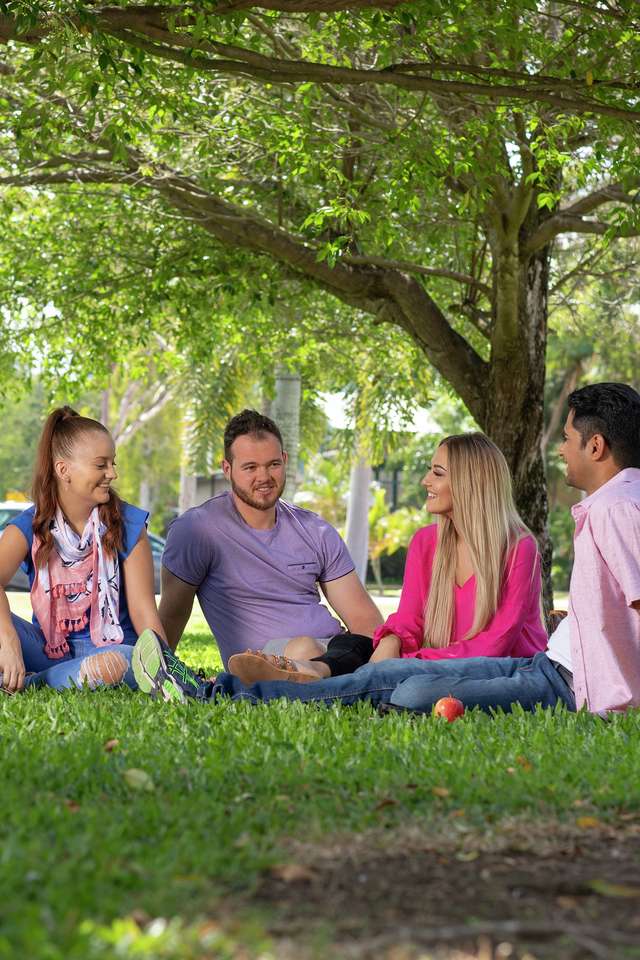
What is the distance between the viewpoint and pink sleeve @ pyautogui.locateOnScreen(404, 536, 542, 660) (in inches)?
257

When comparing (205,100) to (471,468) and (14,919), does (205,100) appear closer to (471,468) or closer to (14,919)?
(471,468)

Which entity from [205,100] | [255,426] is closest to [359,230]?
[205,100]

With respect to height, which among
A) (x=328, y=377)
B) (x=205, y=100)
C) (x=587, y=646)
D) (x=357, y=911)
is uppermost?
(x=205, y=100)

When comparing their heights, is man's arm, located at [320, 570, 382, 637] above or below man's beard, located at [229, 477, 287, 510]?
below

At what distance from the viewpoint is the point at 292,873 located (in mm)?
3355

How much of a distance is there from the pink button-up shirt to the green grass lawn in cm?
23

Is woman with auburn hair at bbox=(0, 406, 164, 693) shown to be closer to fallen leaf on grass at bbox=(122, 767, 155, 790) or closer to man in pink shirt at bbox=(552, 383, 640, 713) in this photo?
man in pink shirt at bbox=(552, 383, 640, 713)

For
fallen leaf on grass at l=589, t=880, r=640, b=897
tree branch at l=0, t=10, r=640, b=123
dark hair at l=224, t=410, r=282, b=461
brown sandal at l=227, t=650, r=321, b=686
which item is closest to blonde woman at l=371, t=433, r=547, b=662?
brown sandal at l=227, t=650, r=321, b=686

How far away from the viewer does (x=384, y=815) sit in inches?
157

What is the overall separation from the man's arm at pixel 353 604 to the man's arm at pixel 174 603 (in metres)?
0.82

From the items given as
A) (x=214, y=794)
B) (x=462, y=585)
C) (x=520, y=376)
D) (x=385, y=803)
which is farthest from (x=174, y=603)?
(x=520, y=376)

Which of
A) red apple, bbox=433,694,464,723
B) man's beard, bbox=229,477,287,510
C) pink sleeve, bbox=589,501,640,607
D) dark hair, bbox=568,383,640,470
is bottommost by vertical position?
red apple, bbox=433,694,464,723

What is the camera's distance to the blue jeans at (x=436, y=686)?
20.0 ft

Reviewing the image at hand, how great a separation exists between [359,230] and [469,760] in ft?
23.8
